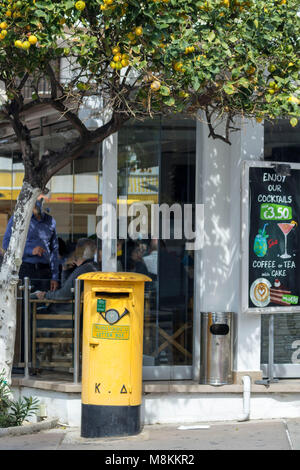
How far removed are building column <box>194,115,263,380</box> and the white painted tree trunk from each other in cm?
209

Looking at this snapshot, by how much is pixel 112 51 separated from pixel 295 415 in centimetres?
444

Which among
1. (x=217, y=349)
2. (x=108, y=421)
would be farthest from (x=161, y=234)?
(x=108, y=421)

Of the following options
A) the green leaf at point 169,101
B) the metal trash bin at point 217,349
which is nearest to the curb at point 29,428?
the metal trash bin at point 217,349

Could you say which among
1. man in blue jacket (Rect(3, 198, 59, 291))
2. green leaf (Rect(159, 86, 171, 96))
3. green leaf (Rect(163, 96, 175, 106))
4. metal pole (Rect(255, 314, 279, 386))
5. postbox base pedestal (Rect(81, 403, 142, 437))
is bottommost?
postbox base pedestal (Rect(81, 403, 142, 437))

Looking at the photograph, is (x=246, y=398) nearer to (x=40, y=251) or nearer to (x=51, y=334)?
(x=51, y=334)

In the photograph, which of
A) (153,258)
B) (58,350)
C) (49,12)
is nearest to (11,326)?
(58,350)

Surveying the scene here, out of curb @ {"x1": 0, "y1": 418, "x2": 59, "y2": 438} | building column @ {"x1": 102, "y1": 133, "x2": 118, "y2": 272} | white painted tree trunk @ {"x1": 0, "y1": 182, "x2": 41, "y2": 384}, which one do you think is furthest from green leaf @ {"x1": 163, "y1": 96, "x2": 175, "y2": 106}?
curb @ {"x1": 0, "y1": 418, "x2": 59, "y2": 438}

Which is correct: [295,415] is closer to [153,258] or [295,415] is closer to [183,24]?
[153,258]

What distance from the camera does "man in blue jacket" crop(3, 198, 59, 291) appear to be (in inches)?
377

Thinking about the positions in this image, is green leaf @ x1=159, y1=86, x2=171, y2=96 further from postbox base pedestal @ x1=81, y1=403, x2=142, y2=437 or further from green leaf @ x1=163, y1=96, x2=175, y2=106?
postbox base pedestal @ x1=81, y1=403, x2=142, y2=437

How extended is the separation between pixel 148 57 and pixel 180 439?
3.69m

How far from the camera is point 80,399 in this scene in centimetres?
836

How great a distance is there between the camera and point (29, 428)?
797cm

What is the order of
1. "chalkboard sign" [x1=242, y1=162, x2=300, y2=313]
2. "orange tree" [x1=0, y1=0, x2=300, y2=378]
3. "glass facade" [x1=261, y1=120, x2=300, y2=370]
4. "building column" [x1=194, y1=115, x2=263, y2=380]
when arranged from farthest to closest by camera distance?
1. "glass facade" [x1=261, y1=120, x2=300, y2=370]
2. "building column" [x1=194, y1=115, x2=263, y2=380]
3. "chalkboard sign" [x1=242, y1=162, x2=300, y2=313]
4. "orange tree" [x1=0, y1=0, x2=300, y2=378]
